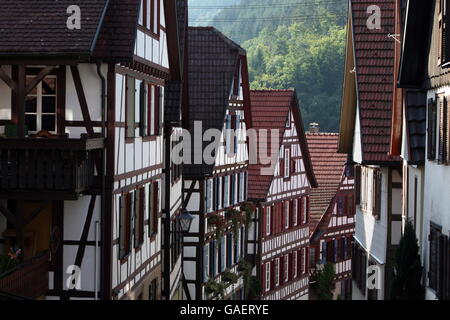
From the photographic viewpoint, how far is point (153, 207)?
2566cm

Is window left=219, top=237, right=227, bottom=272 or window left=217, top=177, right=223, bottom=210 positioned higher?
window left=217, top=177, right=223, bottom=210

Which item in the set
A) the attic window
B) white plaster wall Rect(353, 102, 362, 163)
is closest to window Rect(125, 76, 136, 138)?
the attic window

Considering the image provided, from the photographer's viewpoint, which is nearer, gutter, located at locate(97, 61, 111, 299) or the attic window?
the attic window

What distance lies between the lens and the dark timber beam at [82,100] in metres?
20.0

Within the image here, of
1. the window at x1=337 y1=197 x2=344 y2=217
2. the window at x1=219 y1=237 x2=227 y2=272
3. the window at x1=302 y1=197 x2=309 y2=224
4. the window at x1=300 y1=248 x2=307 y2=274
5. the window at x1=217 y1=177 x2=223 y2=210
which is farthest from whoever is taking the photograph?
the window at x1=337 y1=197 x2=344 y2=217

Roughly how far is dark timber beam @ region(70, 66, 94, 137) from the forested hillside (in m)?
78.1

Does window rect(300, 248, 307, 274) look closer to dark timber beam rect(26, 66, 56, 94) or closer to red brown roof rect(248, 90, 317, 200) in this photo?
red brown roof rect(248, 90, 317, 200)

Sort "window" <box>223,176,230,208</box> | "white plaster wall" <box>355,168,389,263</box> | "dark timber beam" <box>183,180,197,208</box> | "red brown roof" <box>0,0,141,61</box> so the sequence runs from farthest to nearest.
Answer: "window" <box>223,176,230,208</box> → "dark timber beam" <box>183,180,197,208</box> → "white plaster wall" <box>355,168,389,263</box> → "red brown roof" <box>0,0,141,61</box>

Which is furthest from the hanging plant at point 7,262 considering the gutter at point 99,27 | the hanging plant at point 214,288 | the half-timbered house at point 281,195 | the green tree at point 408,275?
the half-timbered house at point 281,195

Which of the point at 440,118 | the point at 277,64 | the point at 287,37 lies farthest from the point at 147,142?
the point at 287,37

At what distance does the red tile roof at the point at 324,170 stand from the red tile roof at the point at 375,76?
23.7 m

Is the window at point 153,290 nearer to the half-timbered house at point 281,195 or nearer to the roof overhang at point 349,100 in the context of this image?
the roof overhang at point 349,100

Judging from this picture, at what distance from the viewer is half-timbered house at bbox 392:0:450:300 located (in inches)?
719

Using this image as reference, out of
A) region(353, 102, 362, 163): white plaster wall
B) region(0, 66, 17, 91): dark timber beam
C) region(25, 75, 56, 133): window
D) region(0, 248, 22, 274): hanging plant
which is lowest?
region(0, 248, 22, 274): hanging plant
